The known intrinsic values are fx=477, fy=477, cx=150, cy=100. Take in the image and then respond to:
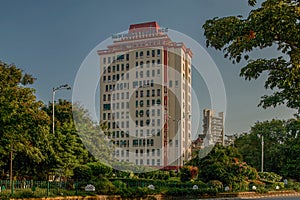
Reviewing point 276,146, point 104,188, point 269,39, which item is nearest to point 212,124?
point 276,146

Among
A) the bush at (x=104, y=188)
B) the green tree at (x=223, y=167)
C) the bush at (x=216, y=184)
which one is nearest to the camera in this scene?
the bush at (x=104, y=188)

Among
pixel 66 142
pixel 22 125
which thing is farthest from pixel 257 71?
pixel 66 142

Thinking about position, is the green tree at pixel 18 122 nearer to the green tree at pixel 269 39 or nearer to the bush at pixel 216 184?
the green tree at pixel 269 39

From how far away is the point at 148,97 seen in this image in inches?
4380

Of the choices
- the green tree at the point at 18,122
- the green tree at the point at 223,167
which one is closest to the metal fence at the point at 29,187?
the green tree at the point at 18,122

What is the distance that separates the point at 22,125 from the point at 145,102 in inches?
3589

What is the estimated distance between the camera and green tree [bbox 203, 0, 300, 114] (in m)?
12.0

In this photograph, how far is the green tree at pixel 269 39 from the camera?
12.0 meters

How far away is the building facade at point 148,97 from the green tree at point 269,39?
8680 cm

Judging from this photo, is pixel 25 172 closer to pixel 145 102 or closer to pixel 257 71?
pixel 257 71

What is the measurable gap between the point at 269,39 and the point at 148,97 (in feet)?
325

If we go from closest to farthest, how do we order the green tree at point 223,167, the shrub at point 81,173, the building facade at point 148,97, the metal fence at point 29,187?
the metal fence at point 29,187, the shrub at point 81,173, the green tree at point 223,167, the building facade at point 148,97

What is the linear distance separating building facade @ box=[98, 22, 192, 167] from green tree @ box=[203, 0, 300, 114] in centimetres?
8680

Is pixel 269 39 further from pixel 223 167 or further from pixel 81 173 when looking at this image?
pixel 223 167
